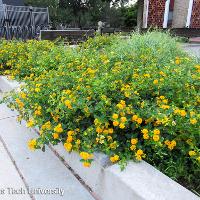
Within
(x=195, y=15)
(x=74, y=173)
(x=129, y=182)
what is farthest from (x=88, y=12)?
(x=129, y=182)

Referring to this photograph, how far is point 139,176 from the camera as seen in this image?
6.31 feet

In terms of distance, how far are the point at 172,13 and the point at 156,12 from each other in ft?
4.73

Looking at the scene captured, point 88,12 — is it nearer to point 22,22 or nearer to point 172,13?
point 172,13

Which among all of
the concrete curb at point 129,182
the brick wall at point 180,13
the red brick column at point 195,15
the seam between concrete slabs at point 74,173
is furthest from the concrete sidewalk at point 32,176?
the brick wall at point 180,13

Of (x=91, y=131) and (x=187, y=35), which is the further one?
(x=187, y=35)

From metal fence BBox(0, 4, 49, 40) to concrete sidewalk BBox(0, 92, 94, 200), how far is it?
1179 cm

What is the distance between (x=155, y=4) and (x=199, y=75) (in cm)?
2300

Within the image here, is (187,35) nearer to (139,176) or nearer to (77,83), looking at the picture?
(77,83)

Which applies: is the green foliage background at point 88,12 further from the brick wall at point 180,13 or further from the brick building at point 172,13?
the brick wall at point 180,13

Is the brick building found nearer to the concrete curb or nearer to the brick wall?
the brick wall

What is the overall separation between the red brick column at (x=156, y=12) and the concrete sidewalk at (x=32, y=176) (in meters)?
22.9

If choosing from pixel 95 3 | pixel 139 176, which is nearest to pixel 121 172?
pixel 139 176

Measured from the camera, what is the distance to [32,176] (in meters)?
2.44

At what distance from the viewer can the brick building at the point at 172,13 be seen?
22.1m
